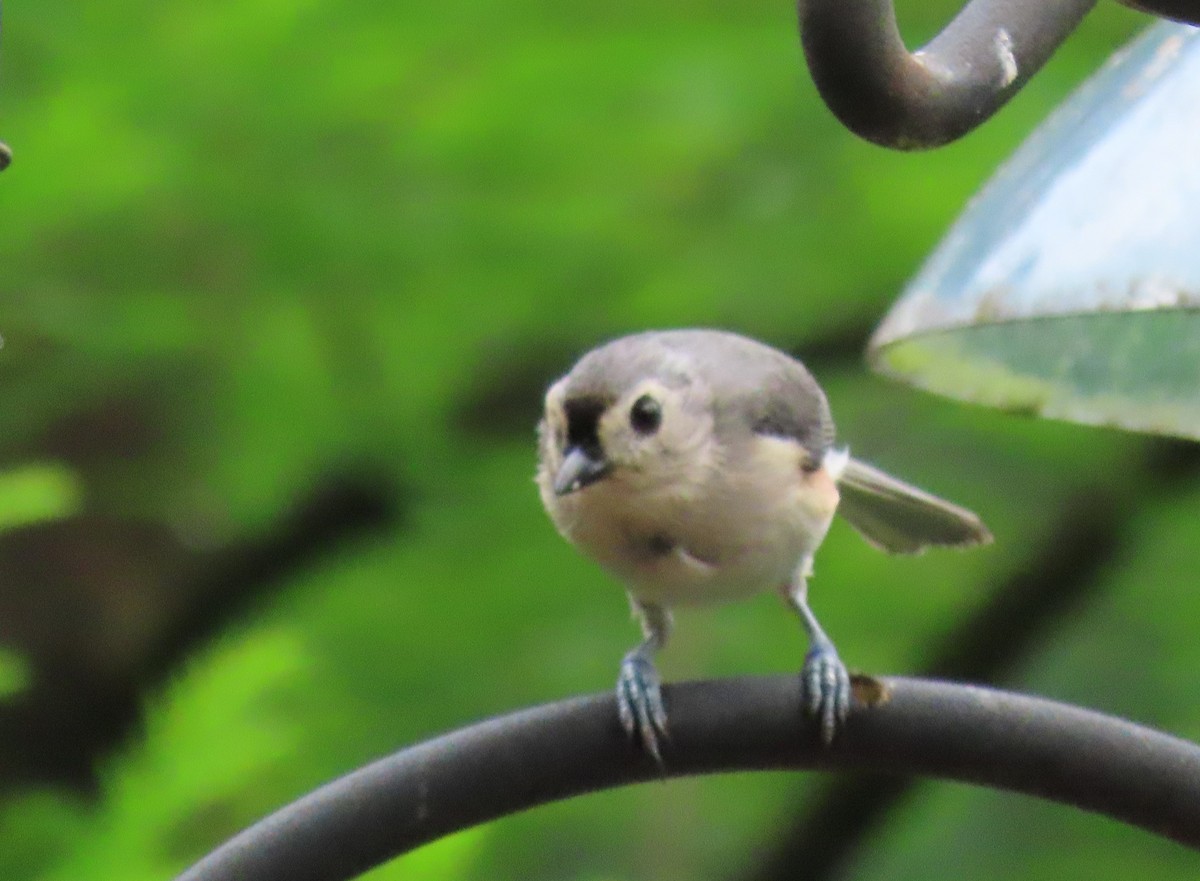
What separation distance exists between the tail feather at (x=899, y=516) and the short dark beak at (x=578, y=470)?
0.62 metres

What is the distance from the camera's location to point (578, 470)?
2.20 meters

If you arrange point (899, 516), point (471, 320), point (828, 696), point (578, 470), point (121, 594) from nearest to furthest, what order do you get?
1. point (828, 696)
2. point (578, 470)
3. point (899, 516)
4. point (471, 320)
5. point (121, 594)

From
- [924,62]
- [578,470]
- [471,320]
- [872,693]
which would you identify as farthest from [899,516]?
[924,62]

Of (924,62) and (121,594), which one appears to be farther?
(121,594)

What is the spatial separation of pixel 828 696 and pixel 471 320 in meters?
1.55

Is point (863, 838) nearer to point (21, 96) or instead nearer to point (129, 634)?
point (129, 634)

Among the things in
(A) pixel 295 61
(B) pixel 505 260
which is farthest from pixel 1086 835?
(A) pixel 295 61

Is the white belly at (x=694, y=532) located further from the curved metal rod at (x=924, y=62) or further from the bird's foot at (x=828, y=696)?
the curved metal rod at (x=924, y=62)

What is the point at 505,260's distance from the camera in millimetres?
3059

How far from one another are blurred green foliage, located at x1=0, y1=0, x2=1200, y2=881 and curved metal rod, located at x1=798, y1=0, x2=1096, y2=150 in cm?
145

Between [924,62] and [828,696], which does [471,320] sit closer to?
[828,696]

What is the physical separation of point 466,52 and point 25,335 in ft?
2.83

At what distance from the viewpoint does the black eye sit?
7.43 ft

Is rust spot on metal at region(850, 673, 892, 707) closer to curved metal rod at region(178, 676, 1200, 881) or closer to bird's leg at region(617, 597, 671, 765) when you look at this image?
curved metal rod at region(178, 676, 1200, 881)
